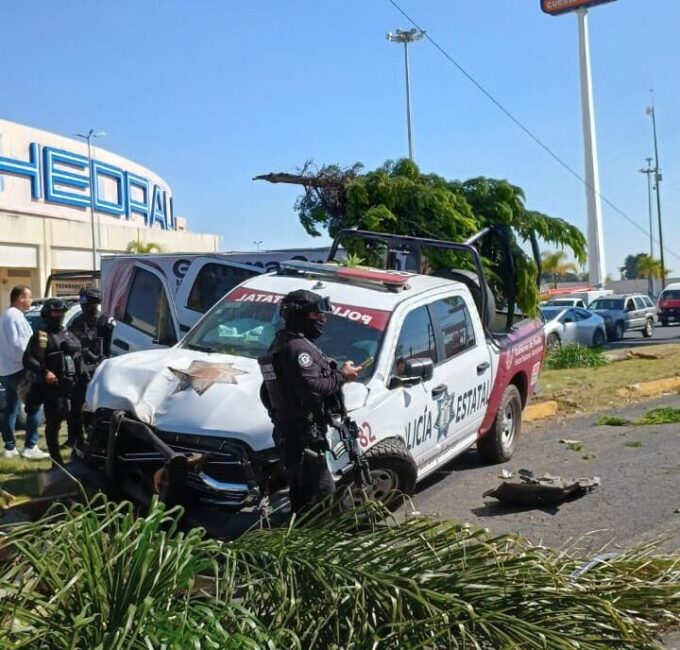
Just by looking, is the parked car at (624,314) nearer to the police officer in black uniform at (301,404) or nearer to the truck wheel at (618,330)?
the truck wheel at (618,330)

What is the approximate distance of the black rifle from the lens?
4832 mm

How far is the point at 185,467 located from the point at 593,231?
46.3 meters

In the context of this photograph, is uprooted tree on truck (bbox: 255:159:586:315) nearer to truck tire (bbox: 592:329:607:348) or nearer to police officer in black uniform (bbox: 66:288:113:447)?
police officer in black uniform (bbox: 66:288:113:447)

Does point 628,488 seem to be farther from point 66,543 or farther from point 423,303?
point 66,543

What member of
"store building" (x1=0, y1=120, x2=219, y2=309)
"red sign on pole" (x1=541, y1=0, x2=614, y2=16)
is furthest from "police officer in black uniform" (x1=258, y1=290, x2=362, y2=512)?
"red sign on pole" (x1=541, y1=0, x2=614, y2=16)

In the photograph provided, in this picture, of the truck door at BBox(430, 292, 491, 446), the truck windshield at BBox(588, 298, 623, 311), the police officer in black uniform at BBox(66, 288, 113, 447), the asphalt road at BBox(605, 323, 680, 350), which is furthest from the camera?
the truck windshield at BBox(588, 298, 623, 311)

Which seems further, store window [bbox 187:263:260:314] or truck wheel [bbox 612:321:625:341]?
truck wheel [bbox 612:321:625:341]

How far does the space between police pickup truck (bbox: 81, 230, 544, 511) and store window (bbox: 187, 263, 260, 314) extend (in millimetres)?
3461

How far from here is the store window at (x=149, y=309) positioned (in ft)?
35.4

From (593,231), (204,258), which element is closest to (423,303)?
(204,258)

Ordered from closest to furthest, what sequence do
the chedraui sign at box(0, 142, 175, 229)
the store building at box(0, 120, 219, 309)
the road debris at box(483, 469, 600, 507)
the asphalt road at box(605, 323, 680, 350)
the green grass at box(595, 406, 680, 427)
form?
the road debris at box(483, 469, 600, 507), the green grass at box(595, 406, 680, 427), the asphalt road at box(605, 323, 680, 350), the store building at box(0, 120, 219, 309), the chedraui sign at box(0, 142, 175, 229)

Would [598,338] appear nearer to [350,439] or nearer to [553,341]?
[553,341]

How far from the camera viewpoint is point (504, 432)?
8164 mm

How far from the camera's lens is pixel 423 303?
675 cm
